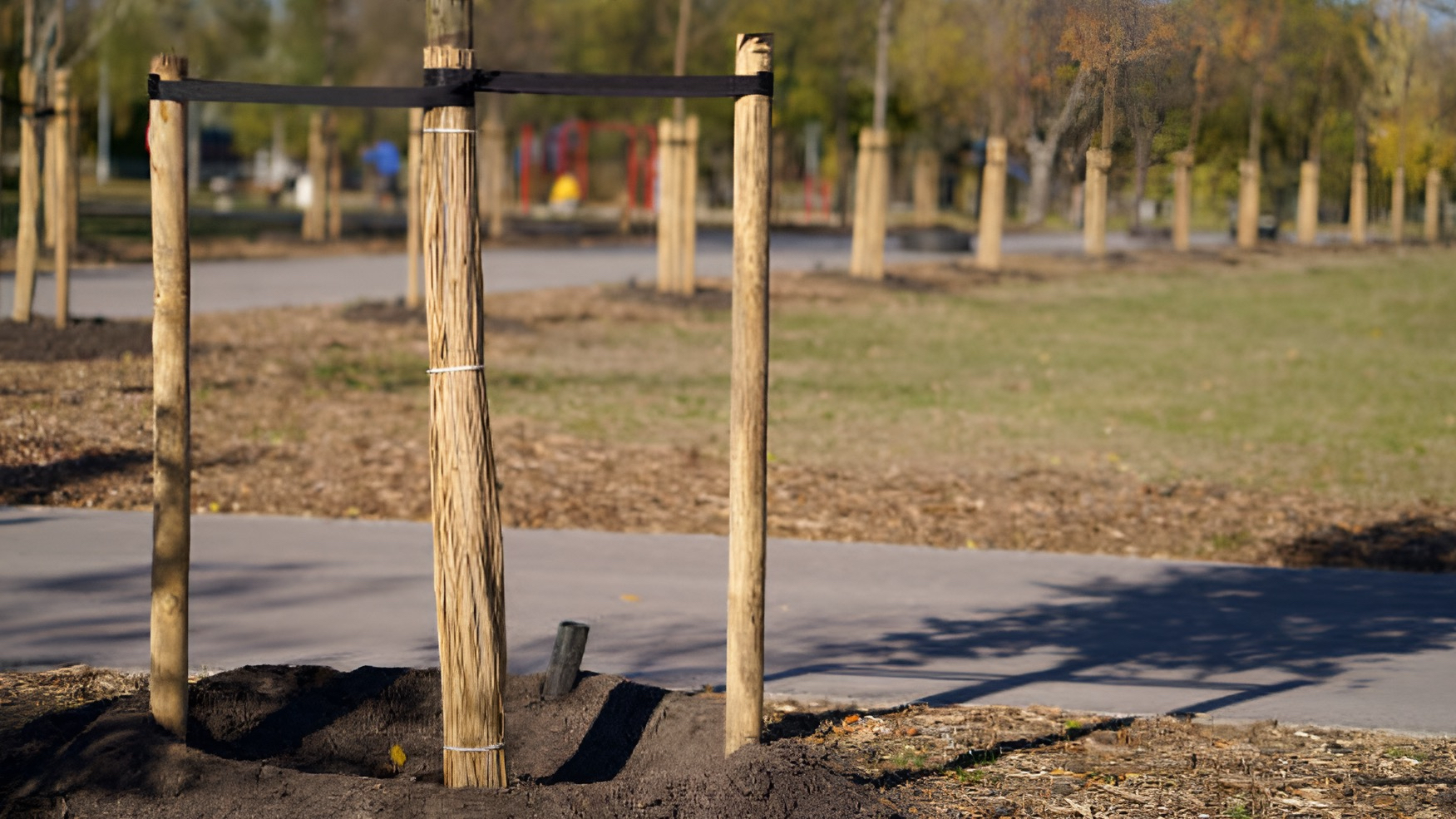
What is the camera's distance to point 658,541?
757 cm

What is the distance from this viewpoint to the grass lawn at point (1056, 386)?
33.9 ft

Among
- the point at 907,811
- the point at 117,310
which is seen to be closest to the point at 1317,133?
the point at 117,310

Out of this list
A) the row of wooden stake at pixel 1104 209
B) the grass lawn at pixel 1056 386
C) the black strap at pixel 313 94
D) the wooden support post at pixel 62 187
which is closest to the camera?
the black strap at pixel 313 94

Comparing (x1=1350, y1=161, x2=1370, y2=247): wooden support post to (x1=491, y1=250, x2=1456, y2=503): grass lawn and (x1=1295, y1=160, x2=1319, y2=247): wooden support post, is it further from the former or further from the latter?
(x1=491, y1=250, x2=1456, y2=503): grass lawn

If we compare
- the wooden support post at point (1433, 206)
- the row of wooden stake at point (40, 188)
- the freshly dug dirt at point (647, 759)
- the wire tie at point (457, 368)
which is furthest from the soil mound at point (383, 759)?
the wooden support post at point (1433, 206)

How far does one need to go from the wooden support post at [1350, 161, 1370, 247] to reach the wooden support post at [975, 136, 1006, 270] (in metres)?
5.00

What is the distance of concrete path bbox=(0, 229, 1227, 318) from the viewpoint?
15539 mm

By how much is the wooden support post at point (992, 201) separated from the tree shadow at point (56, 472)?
16174 mm

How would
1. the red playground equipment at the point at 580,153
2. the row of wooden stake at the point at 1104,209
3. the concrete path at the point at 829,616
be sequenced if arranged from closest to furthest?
the concrete path at the point at 829,616 → the row of wooden stake at the point at 1104,209 → the red playground equipment at the point at 580,153

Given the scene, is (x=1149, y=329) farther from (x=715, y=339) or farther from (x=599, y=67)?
(x=599, y=67)

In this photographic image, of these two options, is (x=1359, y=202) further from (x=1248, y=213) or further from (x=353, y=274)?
(x=353, y=274)

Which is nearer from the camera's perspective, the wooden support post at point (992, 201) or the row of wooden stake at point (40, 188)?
the row of wooden stake at point (40, 188)

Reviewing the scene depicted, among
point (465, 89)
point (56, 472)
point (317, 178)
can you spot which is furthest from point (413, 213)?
point (317, 178)

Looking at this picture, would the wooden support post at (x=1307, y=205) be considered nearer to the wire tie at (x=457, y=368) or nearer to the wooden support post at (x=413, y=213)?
the wooden support post at (x=413, y=213)
